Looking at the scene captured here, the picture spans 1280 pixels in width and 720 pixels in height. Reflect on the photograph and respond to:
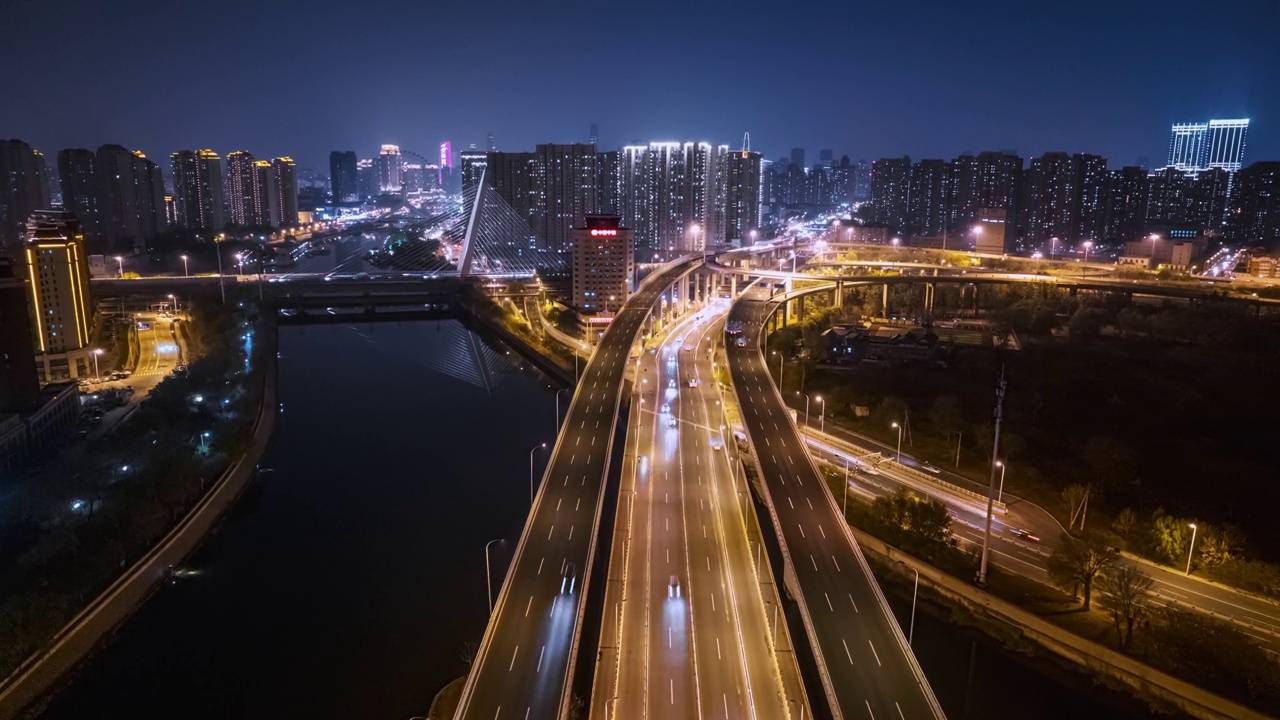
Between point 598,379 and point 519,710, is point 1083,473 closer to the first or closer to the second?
point 598,379

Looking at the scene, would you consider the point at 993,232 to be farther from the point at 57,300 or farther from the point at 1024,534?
the point at 57,300

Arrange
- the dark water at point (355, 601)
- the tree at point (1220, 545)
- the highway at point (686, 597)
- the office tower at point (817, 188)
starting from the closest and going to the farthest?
the highway at point (686, 597) < the dark water at point (355, 601) < the tree at point (1220, 545) < the office tower at point (817, 188)

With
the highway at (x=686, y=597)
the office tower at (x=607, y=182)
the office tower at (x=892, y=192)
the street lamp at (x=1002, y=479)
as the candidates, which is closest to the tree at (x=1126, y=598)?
the street lamp at (x=1002, y=479)

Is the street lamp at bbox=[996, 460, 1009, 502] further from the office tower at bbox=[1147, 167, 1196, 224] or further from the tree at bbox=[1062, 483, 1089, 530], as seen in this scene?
the office tower at bbox=[1147, 167, 1196, 224]

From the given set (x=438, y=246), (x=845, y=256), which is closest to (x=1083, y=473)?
(x=845, y=256)

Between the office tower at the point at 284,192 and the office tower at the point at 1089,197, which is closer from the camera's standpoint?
the office tower at the point at 1089,197

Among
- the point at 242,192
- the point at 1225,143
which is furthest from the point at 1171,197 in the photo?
the point at 242,192

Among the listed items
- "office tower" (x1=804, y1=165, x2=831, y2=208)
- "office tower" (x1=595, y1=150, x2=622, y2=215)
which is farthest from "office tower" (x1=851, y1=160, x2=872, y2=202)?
"office tower" (x1=595, y1=150, x2=622, y2=215)

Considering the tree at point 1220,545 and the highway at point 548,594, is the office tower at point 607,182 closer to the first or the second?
the highway at point 548,594

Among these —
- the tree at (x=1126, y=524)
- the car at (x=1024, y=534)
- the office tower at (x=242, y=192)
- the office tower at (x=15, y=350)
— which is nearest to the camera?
the tree at (x=1126, y=524)
